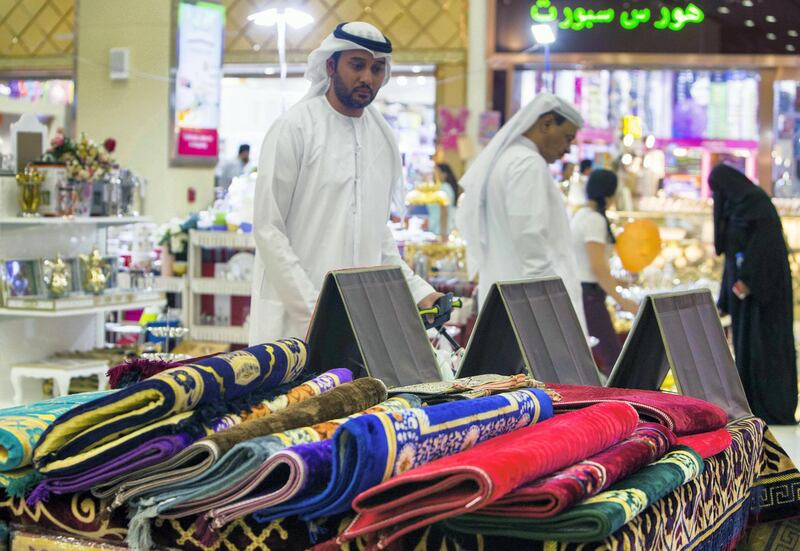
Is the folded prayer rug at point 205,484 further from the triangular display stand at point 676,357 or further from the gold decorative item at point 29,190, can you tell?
the gold decorative item at point 29,190

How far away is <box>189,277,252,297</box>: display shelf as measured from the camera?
25.4ft

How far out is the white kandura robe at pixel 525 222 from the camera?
4.76 meters

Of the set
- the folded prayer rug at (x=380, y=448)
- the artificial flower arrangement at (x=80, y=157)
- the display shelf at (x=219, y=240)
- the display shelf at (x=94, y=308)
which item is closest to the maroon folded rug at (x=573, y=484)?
the folded prayer rug at (x=380, y=448)

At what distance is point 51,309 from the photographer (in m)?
5.85

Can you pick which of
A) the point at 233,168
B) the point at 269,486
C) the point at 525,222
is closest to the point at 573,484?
the point at 269,486

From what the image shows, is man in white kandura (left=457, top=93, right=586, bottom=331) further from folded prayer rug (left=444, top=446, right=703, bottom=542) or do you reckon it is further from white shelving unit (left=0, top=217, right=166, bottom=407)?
folded prayer rug (left=444, top=446, right=703, bottom=542)

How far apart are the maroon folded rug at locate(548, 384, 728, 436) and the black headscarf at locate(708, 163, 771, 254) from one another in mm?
4402

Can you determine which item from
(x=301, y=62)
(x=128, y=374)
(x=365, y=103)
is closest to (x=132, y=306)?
(x=365, y=103)

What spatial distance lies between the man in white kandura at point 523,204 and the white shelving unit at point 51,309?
7.01ft

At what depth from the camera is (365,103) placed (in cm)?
372

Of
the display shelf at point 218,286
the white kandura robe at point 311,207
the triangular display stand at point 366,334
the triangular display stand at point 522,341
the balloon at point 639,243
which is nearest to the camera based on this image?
the triangular display stand at point 366,334

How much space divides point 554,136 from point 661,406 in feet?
9.36

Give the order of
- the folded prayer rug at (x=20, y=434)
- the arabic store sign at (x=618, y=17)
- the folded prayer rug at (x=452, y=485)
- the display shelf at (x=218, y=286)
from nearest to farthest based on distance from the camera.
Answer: the folded prayer rug at (x=452, y=485) < the folded prayer rug at (x=20, y=434) < the display shelf at (x=218, y=286) < the arabic store sign at (x=618, y=17)

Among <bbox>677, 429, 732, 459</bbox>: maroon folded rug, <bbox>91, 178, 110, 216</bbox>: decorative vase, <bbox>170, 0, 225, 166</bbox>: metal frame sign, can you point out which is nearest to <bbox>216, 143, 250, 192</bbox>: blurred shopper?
<bbox>170, 0, 225, 166</bbox>: metal frame sign
